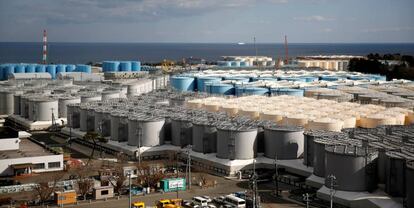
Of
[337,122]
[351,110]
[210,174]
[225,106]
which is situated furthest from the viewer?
[225,106]

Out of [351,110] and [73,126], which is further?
[73,126]

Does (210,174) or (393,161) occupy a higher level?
(393,161)

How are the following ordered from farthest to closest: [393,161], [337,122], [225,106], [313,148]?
1. [225,106]
2. [337,122]
3. [313,148]
4. [393,161]

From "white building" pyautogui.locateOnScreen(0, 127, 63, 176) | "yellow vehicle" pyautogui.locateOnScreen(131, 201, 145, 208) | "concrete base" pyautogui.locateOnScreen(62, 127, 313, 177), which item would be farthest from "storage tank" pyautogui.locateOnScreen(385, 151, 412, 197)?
"white building" pyautogui.locateOnScreen(0, 127, 63, 176)

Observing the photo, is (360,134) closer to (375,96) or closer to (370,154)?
(370,154)

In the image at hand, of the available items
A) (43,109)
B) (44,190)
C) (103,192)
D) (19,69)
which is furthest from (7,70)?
(103,192)

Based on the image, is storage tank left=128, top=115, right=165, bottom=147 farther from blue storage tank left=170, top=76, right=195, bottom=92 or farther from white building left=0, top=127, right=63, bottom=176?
blue storage tank left=170, top=76, right=195, bottom=92

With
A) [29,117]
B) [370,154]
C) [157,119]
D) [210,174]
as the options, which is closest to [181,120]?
[157,119]
